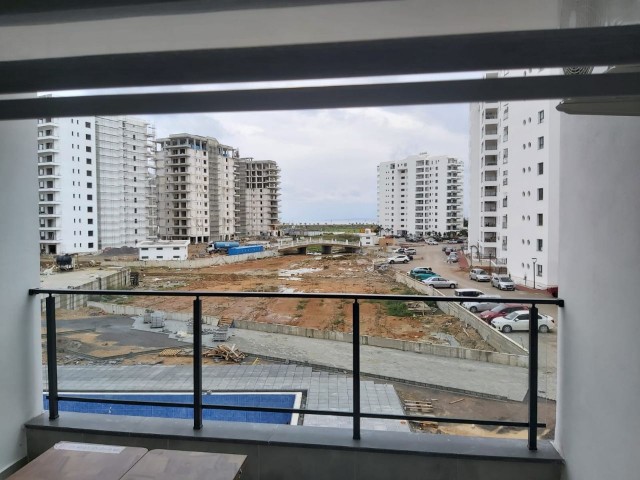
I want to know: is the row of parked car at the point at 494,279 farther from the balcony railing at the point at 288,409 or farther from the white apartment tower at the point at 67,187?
the white apartment tower at the point at 67,187

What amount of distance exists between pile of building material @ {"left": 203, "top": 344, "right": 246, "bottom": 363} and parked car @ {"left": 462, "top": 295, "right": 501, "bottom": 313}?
5.07 ft

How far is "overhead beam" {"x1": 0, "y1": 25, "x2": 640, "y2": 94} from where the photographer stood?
38.2 inches

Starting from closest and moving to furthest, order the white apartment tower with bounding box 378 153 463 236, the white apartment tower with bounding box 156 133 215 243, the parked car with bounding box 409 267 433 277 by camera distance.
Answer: the parked car with bounding box 409 267 433 277, the white apartment tower with bounding box 378 153 463 236, the white apartment tower with bounding box 156 133 215 243

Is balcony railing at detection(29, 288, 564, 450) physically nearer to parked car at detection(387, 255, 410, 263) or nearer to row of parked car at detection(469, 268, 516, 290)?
row of parked car at detection(469, 268, 516, 290)

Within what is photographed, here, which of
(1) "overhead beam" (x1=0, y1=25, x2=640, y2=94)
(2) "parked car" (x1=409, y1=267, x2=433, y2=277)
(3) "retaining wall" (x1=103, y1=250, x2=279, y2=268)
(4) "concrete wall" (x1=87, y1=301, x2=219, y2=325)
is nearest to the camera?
(1) "overhead beam" (x1=0, y1=25, x2=640, y2=94)

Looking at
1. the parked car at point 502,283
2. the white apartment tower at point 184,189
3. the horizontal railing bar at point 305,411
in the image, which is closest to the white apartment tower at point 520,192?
the parked car at point 502,283

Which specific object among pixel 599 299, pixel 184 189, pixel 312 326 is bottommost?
pixel 312 326

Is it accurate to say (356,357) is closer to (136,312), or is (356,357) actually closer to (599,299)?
(599,299)

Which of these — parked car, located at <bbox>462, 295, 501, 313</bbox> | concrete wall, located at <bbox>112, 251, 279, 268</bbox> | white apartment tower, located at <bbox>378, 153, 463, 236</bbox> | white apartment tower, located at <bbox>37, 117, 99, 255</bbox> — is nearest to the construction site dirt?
parked car, located at <bbox>462, 295, 501, 313</bbox>

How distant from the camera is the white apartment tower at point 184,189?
5.30 m

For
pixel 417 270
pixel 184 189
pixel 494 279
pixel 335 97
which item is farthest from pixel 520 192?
pixel 184 189

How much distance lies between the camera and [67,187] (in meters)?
3.63

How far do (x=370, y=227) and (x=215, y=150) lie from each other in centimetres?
242

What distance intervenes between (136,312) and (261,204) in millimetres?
2728
